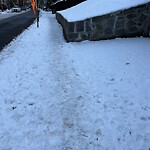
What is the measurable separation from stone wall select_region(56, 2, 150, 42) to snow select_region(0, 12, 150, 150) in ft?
2.57

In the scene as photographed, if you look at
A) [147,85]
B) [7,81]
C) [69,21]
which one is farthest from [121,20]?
[7,81]

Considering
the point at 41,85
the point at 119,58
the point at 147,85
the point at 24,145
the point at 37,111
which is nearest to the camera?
the point at 24,145

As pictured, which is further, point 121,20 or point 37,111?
point 121,20

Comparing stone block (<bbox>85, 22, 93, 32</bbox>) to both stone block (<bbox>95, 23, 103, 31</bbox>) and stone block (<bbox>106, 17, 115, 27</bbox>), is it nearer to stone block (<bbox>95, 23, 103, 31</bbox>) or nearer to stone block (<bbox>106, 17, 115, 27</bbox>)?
stone block (<bbox>95, 23, 103, 31</bbox>)

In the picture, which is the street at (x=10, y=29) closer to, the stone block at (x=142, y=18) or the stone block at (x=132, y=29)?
the stone block at (x=132, y=29)

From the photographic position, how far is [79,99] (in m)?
4.76

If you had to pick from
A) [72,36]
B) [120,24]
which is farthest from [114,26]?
[72,36]

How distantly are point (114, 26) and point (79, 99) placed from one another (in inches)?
196

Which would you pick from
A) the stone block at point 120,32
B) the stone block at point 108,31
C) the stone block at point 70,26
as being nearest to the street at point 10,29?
the stone block at point 70,26

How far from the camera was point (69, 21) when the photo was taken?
927 cm

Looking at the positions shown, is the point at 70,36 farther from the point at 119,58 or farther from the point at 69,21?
the point at 119,58

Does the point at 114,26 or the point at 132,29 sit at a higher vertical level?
the point at 114,26

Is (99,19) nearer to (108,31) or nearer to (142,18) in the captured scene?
(108,31)

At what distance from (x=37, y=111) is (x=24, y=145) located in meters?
1.01
